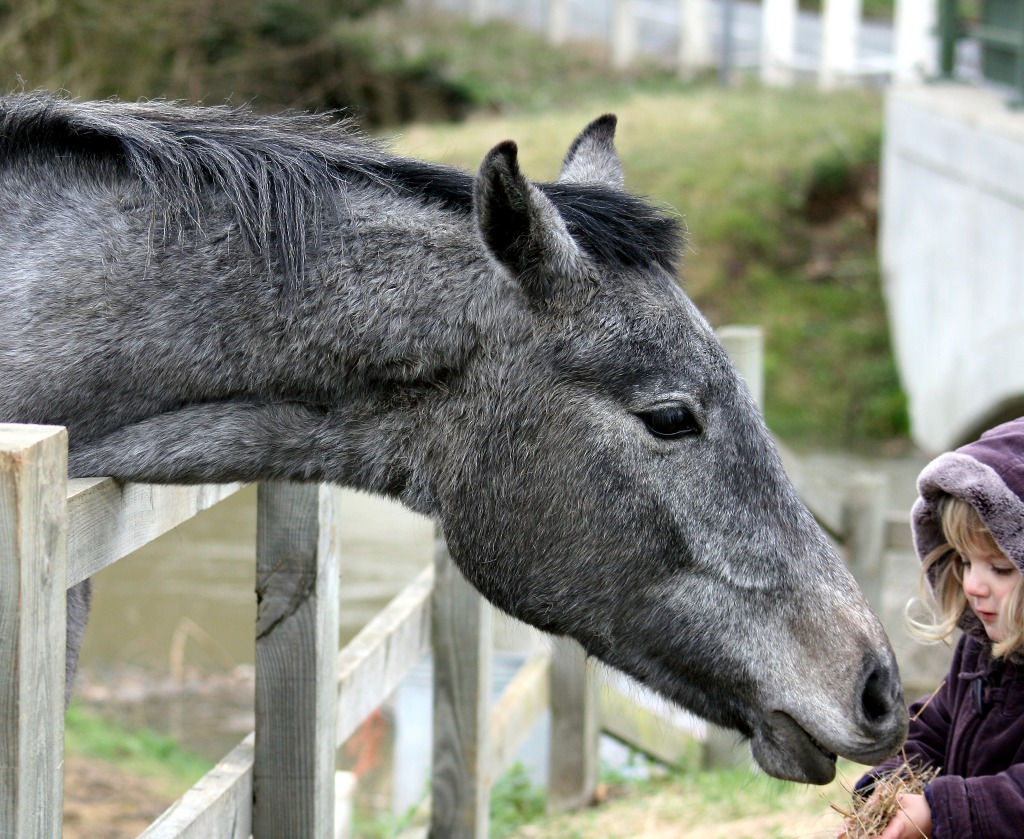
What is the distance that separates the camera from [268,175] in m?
2.18

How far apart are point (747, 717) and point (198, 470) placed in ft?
3.63

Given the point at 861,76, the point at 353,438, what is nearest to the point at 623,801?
the point at 353,438

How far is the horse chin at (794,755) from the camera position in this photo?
2.13 metres

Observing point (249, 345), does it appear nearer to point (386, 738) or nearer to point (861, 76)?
point (386, 738)

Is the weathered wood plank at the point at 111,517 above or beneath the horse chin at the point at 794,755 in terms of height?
above

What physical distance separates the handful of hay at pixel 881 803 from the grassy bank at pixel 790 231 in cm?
781

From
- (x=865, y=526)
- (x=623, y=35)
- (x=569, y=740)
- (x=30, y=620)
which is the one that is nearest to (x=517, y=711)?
(x=569, y=740)

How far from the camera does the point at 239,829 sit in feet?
8.60

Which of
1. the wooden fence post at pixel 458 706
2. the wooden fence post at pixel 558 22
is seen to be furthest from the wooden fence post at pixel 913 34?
the wooden fence post at pixel 458 706

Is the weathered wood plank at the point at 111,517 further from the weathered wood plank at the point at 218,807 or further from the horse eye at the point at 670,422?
the horse eye at the point at 670,422

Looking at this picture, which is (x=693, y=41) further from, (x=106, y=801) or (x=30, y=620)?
(x=30, y=620)

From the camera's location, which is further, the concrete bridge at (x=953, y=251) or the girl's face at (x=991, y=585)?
A: the concrete bridge at (x=953, y=251)

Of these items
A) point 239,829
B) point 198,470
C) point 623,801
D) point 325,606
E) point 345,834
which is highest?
point 198,470

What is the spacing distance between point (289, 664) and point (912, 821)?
135cm
